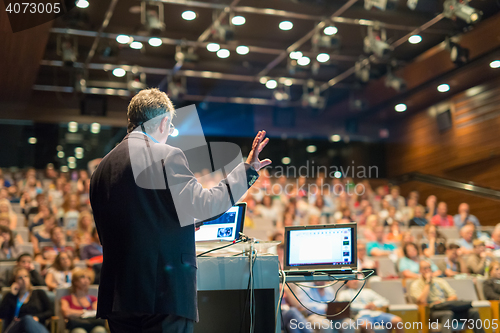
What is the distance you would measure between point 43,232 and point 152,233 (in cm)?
481

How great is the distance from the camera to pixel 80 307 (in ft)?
13.0

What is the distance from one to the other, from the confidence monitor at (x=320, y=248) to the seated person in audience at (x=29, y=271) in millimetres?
2771

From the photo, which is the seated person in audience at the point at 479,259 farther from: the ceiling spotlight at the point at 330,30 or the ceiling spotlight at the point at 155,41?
the ceiling spotlight at the point at 155,41

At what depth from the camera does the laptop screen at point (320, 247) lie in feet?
7.53

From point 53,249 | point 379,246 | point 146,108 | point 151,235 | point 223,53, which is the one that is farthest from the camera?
point 223,53

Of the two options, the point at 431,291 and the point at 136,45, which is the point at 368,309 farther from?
the point at 136,45

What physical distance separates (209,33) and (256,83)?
2631 mm

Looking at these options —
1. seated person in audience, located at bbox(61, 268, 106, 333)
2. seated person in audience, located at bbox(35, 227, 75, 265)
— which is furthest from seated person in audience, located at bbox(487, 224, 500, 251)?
seated person in audience, located at bbox(35, 227, 75, 265)

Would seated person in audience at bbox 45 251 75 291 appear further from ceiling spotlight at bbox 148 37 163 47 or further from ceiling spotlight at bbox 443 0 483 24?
ceiling spotlight at bbox 443 0 483 24

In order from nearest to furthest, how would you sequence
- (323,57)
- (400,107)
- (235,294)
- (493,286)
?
1. (235,294)
2. (493,286)
3. (323,57)
4. (400,107)

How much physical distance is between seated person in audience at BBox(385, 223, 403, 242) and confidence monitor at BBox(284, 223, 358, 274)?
4214 mm

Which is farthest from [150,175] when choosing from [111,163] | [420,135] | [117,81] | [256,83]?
[420,135]

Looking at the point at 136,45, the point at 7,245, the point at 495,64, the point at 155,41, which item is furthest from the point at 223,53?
the point at 7,245

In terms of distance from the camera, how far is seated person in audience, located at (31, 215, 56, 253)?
5.55 metres
